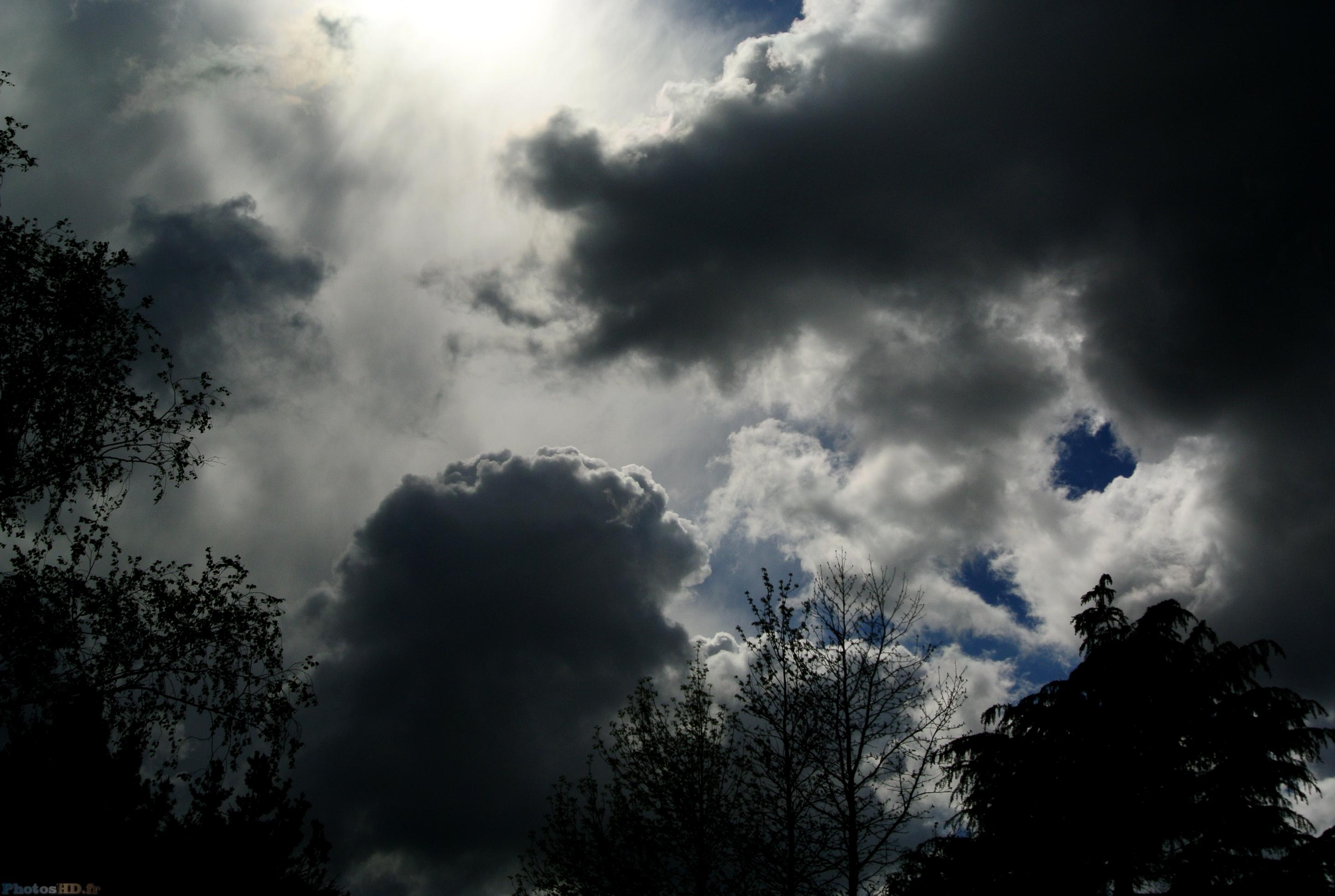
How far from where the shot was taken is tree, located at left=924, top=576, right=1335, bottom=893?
515 inches

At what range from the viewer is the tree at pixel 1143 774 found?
13078mm

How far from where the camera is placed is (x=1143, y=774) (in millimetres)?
15117

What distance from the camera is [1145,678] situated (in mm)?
16078

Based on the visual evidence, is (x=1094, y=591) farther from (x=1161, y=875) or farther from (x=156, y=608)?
(x=156, y=608)

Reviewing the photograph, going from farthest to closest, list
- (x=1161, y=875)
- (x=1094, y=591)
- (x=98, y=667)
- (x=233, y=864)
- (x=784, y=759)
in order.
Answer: (x=1094, y=591) → (x=233, y=864) → (x=784, y=759) → (x=1161, y=875) → (x=98, y=667)

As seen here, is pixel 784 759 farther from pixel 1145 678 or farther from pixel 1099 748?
pixel 1145 678

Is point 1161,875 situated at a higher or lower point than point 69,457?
lower

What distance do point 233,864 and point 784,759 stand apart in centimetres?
1366

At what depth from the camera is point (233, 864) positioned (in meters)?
17.2

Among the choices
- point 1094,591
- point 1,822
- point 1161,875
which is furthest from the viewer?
point 1094,591

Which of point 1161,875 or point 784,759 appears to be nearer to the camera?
point 1161,875

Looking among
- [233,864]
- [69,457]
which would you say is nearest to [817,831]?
[233,864]

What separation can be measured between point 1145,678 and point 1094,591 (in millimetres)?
2846

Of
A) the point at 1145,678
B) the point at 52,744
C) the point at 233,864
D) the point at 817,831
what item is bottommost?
the point at 233,864
